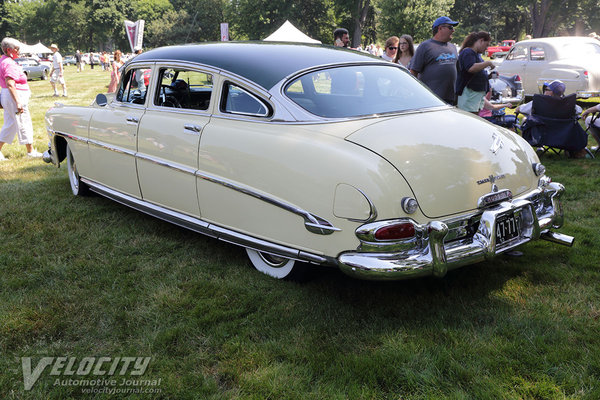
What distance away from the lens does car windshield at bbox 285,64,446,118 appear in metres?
3.33

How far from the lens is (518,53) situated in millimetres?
12992

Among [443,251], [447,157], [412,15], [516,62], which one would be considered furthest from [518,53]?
[412,15]

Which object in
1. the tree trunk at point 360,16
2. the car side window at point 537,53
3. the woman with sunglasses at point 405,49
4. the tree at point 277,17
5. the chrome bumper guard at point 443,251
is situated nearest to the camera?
the chrome bumper guard at point 443,251

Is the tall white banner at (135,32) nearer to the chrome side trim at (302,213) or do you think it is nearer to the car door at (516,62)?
the car door at (516,62)

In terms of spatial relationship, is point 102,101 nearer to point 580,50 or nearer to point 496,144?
point 496,144

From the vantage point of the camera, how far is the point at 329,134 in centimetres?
303

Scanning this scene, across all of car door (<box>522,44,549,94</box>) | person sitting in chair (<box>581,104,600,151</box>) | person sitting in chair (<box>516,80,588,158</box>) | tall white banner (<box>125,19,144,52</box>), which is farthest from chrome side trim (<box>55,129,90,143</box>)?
tall white banner (<box>125,19,144,52</box>)

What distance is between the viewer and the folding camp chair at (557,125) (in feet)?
22.0

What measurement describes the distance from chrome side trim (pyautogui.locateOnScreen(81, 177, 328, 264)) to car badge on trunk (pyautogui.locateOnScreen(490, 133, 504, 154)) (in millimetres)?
1324

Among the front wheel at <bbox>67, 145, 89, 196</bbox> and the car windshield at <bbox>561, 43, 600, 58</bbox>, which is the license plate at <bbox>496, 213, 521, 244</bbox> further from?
the car windshield at <bbox>561, 43, 600, 58</bbox>

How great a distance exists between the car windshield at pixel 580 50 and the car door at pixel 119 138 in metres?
11.1

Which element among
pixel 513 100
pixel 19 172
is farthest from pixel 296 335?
pixel 513 100

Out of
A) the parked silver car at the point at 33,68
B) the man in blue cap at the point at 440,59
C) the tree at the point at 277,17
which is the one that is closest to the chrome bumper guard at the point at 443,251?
the man in blue cap at the point at 440,59

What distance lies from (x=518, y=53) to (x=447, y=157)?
38.7ft
